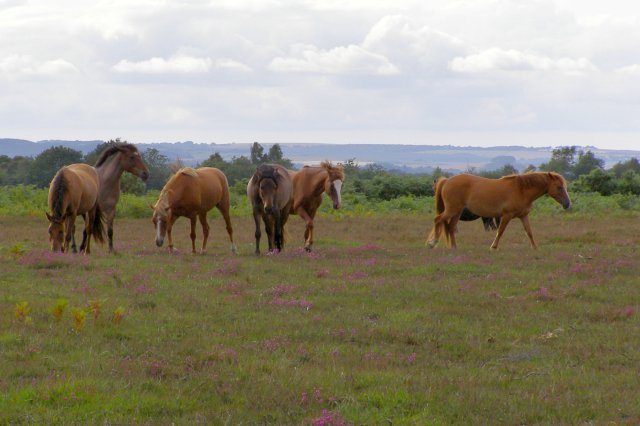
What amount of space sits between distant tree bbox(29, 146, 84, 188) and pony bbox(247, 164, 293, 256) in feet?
154

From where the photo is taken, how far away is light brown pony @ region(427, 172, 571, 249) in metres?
19.0

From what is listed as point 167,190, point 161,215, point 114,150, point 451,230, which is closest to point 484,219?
point 451,230

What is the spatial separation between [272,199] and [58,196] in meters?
4.45

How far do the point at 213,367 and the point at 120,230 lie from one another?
60.3 feet

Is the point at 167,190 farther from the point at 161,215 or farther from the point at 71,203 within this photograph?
the point at 71,203

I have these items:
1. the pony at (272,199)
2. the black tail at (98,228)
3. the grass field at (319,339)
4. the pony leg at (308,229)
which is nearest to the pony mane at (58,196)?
the grass field at (319,339)

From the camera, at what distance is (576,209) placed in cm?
3394

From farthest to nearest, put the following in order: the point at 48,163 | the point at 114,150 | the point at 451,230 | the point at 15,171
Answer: the point at 15,171, the point at 48,163, the point at 451,230, the point at 114,150

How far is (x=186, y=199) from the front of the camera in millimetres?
18141

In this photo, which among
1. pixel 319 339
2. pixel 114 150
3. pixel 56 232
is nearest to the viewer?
pixel 319 339

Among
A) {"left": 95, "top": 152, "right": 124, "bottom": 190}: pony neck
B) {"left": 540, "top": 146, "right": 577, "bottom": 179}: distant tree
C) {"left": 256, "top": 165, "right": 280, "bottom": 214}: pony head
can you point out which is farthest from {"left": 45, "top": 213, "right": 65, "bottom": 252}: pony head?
{"left": 540, "top": 146, "right": 577, "bottom": 179}: distant tree

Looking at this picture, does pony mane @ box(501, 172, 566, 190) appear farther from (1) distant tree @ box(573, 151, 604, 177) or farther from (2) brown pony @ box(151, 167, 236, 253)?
(1) distant tree @ box(573, 151, 604, 177)

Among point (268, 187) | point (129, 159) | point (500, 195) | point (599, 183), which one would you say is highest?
point (129, 159)

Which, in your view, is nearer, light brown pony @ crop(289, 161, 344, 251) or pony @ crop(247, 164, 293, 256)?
pony @ crop(247, 164, 293, 256)
